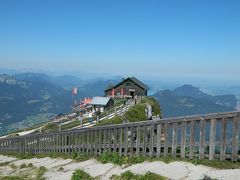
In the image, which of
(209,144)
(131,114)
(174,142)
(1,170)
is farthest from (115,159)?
(131,114)

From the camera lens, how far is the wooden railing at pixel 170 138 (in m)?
10.0

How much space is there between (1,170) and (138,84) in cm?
6722

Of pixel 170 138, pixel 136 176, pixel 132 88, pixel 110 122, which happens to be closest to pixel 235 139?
pixel 170 138

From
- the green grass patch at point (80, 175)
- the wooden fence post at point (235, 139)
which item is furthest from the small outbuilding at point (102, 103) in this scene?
the wooden fence post at point (235, 139)

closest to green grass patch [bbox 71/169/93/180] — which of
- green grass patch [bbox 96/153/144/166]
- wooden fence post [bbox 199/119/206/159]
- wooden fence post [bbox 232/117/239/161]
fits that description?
green grass patch [bbox 96/153/144/166]

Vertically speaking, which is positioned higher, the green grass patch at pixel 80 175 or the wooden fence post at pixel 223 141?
the wooden fence post at pixel 223 141

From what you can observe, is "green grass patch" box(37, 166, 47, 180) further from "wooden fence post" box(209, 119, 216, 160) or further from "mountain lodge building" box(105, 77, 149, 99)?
"mountain lodge building" box(105, 77, 149, 99)

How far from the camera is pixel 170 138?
11820 millimetres

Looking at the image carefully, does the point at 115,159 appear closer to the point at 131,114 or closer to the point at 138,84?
the point at 131,114

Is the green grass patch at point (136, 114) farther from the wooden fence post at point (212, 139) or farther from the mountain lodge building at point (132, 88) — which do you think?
the mountain lodge building at point (132, 88)

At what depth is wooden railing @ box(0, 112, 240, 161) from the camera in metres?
10.0

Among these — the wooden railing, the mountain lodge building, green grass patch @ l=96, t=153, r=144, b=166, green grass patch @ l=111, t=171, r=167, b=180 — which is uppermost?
the wooden railing

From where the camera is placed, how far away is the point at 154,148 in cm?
1204

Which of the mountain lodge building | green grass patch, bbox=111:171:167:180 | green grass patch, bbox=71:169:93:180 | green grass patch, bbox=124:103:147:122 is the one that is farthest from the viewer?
the mountain lodge building
